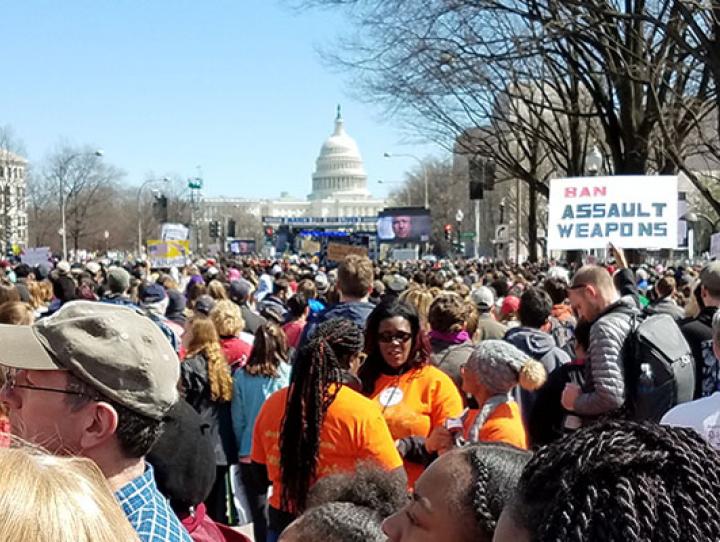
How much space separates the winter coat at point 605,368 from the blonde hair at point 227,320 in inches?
112

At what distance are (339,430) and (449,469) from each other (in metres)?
1.90

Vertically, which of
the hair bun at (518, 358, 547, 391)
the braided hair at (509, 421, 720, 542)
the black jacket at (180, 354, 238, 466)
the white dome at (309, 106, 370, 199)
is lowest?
the black jacket at (180, 354, 238, 466)

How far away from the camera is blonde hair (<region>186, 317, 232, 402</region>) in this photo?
6.24 m

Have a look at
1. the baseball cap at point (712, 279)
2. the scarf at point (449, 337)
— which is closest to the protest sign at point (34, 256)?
the scarf at point (449, 337)

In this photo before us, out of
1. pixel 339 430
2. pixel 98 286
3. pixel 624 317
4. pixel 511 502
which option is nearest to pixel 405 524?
pixel 511 502

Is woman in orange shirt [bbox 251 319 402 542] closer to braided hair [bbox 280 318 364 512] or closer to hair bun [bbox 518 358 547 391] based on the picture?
braided hair [bbox 280 318 364 512]

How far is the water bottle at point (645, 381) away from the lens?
5.07 metres

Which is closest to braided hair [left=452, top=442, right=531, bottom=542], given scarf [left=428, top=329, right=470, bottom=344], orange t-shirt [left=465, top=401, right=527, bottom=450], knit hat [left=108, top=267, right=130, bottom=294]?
orange t-shirt [left=465, top=401, right=527, bottom=450]

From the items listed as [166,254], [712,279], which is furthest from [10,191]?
[712,279]

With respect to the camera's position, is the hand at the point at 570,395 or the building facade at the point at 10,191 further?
the building facade at the point at 10,191

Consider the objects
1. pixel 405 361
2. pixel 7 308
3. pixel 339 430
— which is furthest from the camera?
pixel 7 308

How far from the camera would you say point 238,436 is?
6438 millimetres

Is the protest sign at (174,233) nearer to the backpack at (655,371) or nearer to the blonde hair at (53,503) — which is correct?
the backpack at (655,371)

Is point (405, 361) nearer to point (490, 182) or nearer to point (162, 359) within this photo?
point (162, 359)
